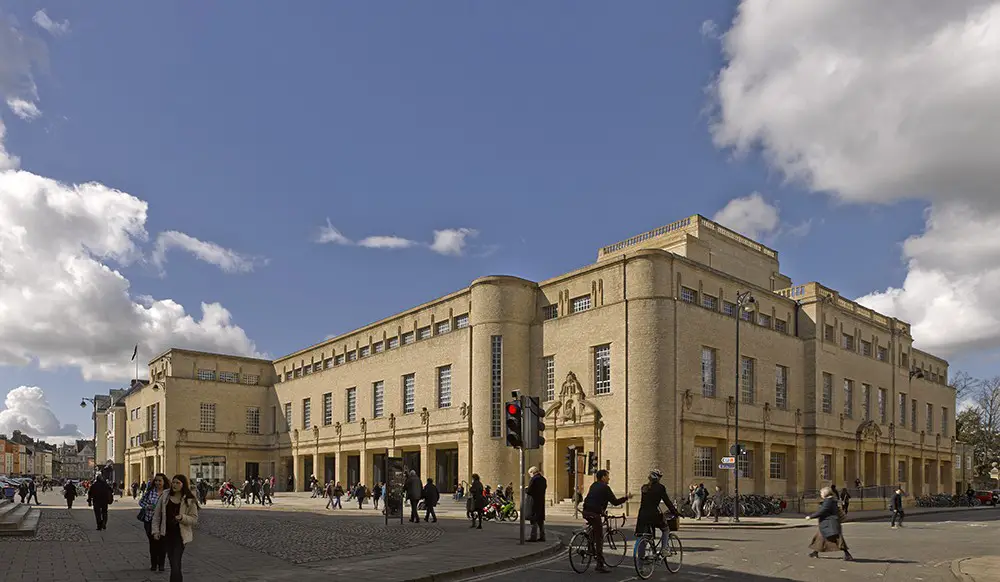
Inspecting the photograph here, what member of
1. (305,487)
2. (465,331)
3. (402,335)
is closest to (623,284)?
(465,331)

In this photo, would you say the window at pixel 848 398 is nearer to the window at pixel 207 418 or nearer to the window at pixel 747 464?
the window at pixel 747 464

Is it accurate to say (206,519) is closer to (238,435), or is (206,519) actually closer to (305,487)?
(305,487)

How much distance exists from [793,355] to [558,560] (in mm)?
34332

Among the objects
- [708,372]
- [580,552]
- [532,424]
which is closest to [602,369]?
[708,372]

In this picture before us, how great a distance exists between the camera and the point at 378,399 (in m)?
58.3

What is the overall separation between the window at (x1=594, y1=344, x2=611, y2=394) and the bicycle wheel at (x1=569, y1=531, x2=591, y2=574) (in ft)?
85.2

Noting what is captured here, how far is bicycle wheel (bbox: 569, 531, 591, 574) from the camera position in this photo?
48.7 ft

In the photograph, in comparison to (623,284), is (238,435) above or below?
below

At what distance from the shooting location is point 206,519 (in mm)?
32875

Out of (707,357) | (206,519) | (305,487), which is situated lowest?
(305,487)

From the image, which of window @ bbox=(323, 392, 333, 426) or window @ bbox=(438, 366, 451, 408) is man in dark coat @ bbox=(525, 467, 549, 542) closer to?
window @ bbox=(438, 366, 451, 408)

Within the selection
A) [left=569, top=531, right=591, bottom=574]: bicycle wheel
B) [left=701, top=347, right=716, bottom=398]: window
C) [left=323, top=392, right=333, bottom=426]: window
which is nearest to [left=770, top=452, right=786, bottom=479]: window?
[left=701, top=347, right=716, bottom=398]: window

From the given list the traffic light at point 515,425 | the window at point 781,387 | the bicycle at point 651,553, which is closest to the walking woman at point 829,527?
the bicycle at point 651,553

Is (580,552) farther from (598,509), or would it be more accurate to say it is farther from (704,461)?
(704,461)
